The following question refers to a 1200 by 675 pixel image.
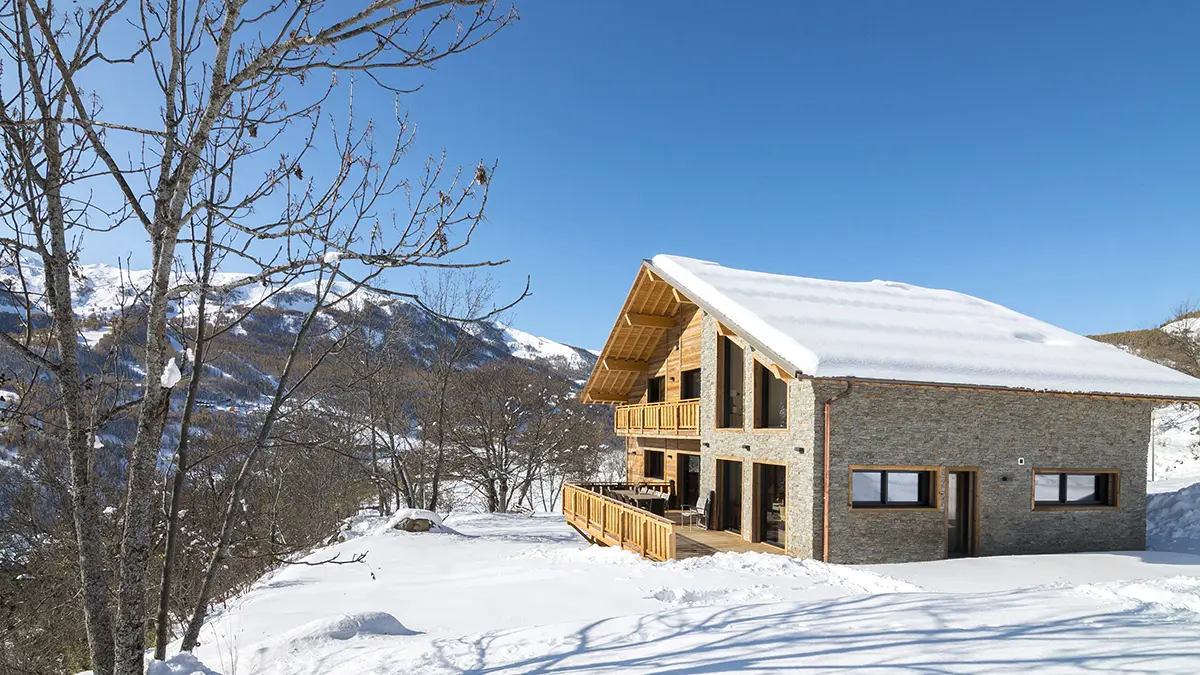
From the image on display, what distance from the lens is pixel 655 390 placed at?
21312mm

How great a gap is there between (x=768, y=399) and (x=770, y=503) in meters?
2.17

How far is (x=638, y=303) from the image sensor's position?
1855cm

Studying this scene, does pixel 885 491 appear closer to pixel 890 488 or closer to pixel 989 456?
pixel 890 488

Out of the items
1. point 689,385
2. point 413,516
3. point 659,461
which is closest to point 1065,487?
point 689,385

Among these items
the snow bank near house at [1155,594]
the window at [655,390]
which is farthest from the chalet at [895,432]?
the snow bank near house at [1155,594]

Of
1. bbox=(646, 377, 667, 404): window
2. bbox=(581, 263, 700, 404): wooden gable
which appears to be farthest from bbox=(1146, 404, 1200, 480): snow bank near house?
bbox=(581, 263, 700, 404): wooden gable

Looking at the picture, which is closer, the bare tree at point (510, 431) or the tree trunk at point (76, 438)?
the tree trunk at point (76, 438)

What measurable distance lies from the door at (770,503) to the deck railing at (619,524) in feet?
7.93

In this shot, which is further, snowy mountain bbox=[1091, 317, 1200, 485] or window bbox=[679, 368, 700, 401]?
snowy mountain bbox=[1091, 317, 1200, 485]

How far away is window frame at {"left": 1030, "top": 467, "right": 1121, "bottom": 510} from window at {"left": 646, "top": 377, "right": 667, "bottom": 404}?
33.0 ft

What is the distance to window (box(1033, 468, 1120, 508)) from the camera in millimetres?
12898

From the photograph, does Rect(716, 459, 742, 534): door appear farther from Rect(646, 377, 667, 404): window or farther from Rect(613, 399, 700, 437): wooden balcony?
Rect(646, 377, 667, 404): window

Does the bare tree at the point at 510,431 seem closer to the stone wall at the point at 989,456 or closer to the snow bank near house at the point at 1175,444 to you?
the stone wall at the point at 989,456

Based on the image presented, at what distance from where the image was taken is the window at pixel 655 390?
20.7 meters
